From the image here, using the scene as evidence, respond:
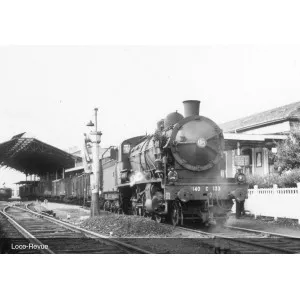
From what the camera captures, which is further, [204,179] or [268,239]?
[204,179]

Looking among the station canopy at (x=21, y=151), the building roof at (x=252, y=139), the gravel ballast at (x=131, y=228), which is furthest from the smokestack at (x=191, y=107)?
the building roof at (x=252, y=139)

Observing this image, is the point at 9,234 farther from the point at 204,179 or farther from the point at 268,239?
the point at 268,239

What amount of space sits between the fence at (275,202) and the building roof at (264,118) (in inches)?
78.1

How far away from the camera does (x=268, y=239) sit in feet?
30.0

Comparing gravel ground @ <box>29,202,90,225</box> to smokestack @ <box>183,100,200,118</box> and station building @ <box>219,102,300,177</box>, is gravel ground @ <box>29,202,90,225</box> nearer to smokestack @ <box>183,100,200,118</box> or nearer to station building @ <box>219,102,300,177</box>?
smokestack @ <box>183,100,200,118</box>

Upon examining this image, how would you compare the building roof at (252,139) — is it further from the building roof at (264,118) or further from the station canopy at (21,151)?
the station canopy at (21,151)

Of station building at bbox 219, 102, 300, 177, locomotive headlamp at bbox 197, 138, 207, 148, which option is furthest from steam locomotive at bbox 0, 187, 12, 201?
locomotive headlamp at bbox 197, 138, 207, 148

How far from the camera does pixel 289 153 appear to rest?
13.3 metres

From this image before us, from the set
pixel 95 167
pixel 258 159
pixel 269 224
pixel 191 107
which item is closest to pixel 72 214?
pixel 95 167

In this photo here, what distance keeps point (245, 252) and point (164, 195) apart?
3324 millimetres

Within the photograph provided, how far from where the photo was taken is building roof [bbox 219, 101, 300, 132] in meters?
12.4

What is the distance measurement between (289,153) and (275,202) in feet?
5.06

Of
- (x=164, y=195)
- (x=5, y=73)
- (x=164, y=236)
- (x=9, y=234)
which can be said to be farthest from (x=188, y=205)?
(x=5, y=73)

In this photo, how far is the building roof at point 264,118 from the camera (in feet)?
40.5
